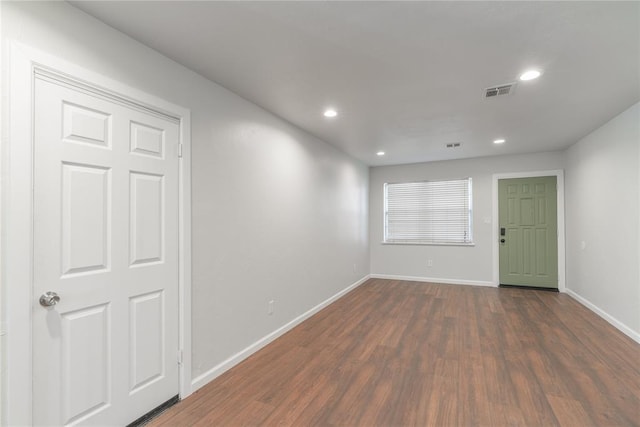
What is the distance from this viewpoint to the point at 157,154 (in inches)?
81.0

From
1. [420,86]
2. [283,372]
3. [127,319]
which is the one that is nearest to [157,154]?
[127,319]

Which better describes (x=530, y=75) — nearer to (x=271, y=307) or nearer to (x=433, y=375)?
(x=433, y=375)

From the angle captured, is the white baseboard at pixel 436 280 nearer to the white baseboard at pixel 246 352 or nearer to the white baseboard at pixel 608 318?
the white baseboard at pixel 608 318

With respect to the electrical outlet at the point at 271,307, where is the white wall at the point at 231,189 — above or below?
above

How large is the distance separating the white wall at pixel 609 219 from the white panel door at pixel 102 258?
14.6ft

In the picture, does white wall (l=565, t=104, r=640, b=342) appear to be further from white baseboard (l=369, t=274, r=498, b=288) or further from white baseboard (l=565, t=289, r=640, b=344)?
white baseboard (l=369, t=274, r=498, b=288)

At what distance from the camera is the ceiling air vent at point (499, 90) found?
2592 millimetres

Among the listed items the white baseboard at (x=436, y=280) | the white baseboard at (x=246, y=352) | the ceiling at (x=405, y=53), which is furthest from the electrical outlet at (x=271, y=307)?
the white baseboard at (x=436, y=280)

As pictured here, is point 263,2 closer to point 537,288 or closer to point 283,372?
point 283,372

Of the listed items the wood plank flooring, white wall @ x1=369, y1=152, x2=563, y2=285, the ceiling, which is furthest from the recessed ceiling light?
white wall @ x1=369, y1=152, x2=563, y2=285

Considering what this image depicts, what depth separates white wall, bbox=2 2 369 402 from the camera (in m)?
1.66

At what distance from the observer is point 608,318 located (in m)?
3.65

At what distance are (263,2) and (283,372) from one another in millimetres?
2661

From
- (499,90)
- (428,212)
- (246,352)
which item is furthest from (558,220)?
(246,352)
